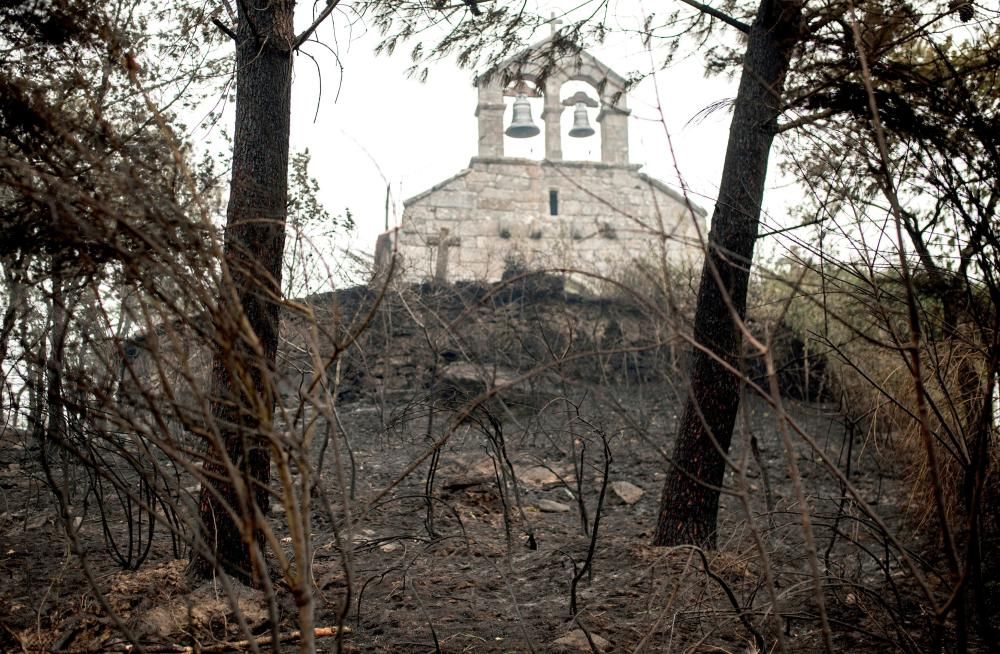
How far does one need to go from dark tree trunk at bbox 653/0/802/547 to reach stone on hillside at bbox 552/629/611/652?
154 cm

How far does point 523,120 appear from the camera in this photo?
17.8m

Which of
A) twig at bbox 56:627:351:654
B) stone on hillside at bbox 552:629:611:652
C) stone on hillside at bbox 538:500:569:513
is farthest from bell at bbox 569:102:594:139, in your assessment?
twig at bbox 56:627:351:654

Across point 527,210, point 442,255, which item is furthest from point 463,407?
point 527,210

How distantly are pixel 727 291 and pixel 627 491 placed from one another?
2904 millimetres

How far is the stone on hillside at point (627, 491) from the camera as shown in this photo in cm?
753

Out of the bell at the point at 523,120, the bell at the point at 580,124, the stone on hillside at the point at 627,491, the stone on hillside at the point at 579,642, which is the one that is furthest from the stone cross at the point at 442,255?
the stone on hillside at the point at 579,642

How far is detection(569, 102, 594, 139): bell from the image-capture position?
1789 cm

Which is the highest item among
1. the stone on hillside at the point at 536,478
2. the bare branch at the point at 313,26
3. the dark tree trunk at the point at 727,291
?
the bare branch at the point at 313,26

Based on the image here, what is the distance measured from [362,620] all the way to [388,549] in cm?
156

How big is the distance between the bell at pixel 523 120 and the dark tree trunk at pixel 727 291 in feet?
41.2

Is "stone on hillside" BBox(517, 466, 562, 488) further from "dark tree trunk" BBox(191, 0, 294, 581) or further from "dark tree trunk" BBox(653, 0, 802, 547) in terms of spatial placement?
"dark tree trunk" BBox(191, 0, 294, 581)

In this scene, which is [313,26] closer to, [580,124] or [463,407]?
[463,407]

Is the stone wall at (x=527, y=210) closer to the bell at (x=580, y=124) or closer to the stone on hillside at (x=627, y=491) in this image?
the bell at (x=580, y=124)

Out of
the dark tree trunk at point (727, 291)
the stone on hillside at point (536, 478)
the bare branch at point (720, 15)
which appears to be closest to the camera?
the dark tree trunk at point (727, 291)
